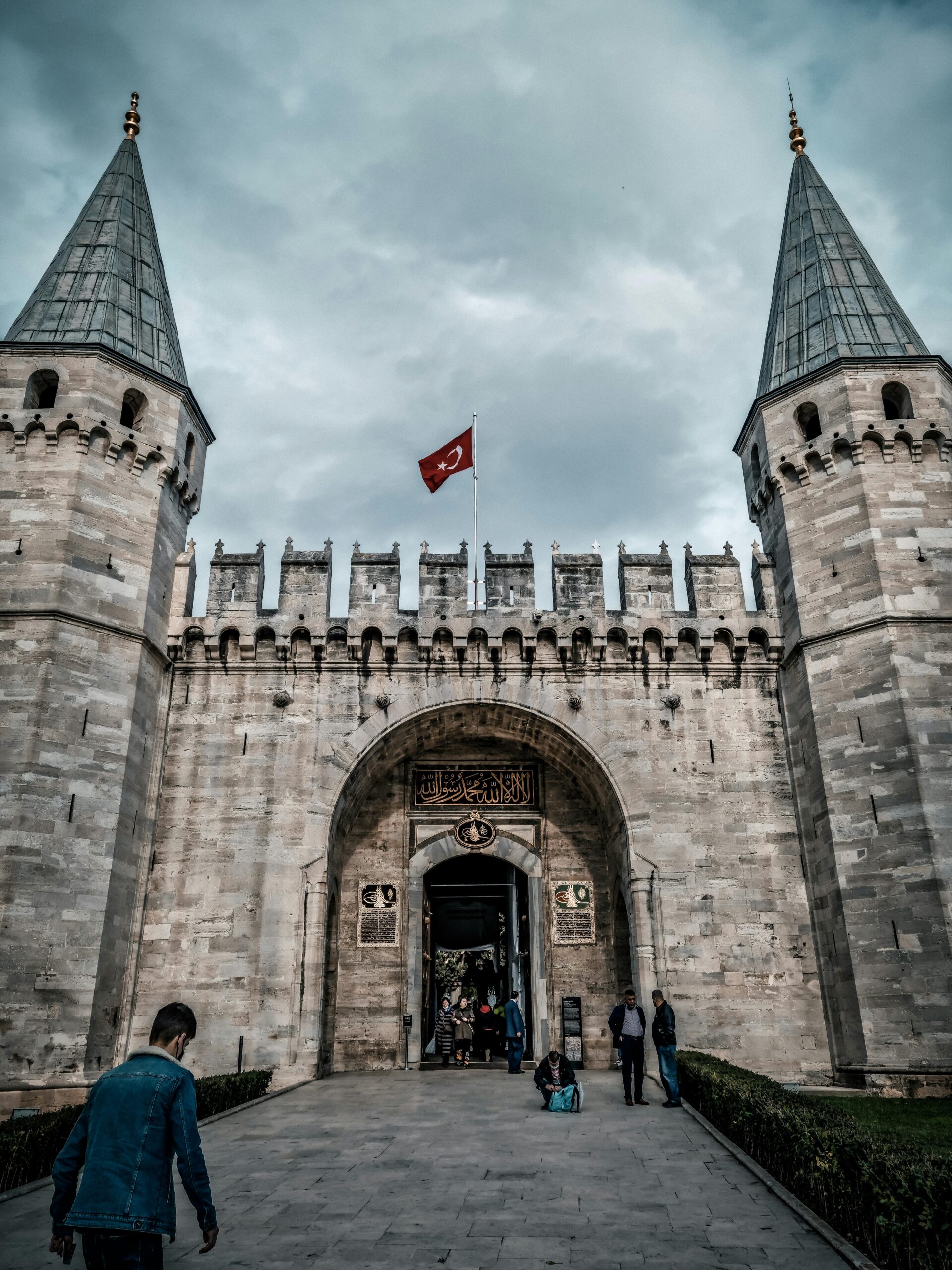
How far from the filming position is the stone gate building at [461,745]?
13.1 meters

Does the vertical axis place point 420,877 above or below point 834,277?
below

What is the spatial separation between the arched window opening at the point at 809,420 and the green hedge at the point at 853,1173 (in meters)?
11.5

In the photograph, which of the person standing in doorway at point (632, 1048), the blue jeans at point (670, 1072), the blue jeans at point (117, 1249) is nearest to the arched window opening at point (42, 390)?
the person standing in doorway at point (632, 1048)

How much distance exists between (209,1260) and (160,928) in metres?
9.54

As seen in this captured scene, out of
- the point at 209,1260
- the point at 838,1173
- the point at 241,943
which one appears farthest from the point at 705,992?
the point at 209,1260

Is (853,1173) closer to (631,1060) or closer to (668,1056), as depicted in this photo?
(668,1056)

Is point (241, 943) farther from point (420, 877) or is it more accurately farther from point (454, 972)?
point (454, 972)

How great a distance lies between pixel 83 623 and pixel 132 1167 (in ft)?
38.3

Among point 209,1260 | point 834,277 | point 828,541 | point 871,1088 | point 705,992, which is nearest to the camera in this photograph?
point 209,1260

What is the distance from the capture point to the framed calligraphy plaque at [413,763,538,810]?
17.6 metres

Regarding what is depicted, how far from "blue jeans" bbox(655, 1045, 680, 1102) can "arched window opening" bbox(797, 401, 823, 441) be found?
10763 millimetres

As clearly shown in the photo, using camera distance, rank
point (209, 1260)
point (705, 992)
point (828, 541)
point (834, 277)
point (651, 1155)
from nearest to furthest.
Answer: point (209, 1260)
point (651, 1155)
point (705, 992)
point (828, 541)
point (834, 277)

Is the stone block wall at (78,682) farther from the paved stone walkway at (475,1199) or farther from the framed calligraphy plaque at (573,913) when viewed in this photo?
the framed calligraphy plaque at (573,913)

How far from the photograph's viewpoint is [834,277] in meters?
18.0
